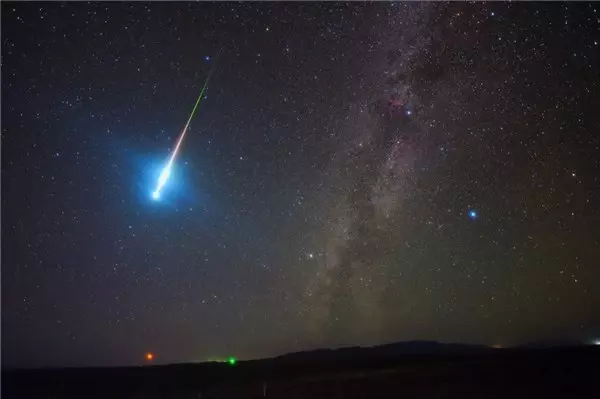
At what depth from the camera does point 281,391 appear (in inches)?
691

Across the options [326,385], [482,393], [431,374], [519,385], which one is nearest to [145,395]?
[326,385]

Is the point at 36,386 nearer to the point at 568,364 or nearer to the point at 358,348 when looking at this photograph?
the point at 568,364

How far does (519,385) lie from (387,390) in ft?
15.2

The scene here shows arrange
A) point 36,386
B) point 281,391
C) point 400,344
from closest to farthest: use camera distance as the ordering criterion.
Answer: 1. point 281,391
2. point 36,386
3. point 400,344

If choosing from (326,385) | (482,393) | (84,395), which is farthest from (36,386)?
Answer: (482,393)

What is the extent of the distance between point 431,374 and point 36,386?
22.3m

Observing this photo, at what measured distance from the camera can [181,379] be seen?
2602 cm

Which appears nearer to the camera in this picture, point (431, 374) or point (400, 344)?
point (431, 374)

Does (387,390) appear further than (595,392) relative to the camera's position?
Yes

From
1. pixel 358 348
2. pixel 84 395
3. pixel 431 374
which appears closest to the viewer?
pixel 431 374

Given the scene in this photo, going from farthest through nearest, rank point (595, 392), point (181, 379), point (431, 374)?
point (181, 379) < point (431, 374) < point (595, 392)

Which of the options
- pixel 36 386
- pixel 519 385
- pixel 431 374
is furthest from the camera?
pixel 36 386

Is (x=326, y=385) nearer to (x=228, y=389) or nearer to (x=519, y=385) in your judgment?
(x=228, y=389)

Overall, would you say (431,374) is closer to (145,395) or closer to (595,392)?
(595,392)
